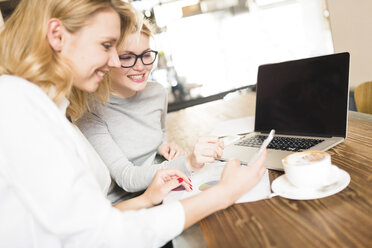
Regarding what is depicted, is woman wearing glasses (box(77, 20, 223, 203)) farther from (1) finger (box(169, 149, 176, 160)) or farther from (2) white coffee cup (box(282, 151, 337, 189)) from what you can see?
(2) white coffee cup (box(282, 151, 337, 189))

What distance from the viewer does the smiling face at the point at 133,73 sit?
1.21m

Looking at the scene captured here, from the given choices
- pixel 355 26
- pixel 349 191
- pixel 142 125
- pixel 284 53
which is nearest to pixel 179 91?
pixel 284 53

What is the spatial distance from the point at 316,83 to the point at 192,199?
2.11 ft

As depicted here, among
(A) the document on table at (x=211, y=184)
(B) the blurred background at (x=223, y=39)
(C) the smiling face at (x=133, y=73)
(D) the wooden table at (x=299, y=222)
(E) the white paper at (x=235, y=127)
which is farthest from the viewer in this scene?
(B) the blurred background at (x=223, y=39)

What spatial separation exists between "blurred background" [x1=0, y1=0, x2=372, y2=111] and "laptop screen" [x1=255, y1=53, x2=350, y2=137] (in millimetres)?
4058

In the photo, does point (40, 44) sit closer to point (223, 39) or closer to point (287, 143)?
point (287, 143)

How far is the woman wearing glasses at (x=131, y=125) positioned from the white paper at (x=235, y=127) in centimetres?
28

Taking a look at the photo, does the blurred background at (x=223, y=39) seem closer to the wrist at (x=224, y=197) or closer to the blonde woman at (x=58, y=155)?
the blonde woman at (x=58, y=155)

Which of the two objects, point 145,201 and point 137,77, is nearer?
point 145,201

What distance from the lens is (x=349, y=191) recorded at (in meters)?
0.64

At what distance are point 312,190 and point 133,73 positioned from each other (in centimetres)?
86

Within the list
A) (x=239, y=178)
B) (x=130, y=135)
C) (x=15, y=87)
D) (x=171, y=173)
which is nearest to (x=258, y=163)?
(x=239, y=178)

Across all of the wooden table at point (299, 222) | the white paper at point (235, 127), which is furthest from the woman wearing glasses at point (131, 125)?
the wooden table at point (299, 222)

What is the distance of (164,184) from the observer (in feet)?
3.05
